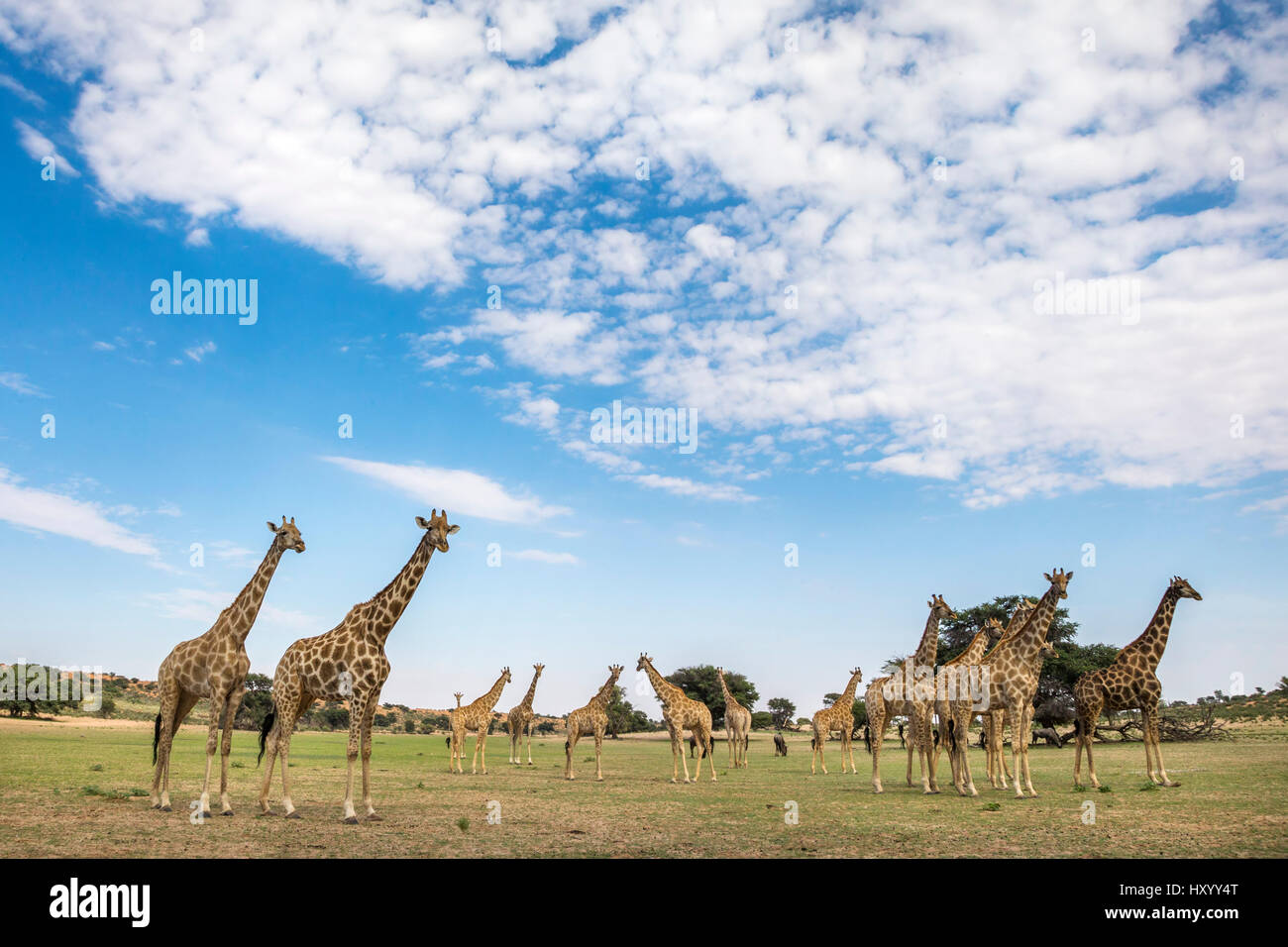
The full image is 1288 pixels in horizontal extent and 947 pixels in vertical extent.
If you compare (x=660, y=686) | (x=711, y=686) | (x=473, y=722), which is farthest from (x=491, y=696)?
(x=711, y=686)

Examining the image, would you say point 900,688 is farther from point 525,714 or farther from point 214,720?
point 525,714

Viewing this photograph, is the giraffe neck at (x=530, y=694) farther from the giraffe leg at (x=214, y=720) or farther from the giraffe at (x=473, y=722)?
the giraffe leg at (x=214, y=720)

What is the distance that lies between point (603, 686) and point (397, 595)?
1265 centimetres

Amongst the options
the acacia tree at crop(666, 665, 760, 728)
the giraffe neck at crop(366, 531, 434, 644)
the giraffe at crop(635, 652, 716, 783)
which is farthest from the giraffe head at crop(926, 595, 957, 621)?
the acacia tree at crop(666, 665, 760, 728)

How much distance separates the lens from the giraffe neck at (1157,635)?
19.3m

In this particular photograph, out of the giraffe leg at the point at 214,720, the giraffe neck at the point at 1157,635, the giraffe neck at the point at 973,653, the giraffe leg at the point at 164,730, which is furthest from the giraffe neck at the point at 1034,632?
the giraffe leg at the point at 164,730

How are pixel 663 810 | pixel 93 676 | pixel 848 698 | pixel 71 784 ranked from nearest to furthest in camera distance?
1. pixel 663 810
2. pixel 71 784
3. pixel 848 698
4. pixel 93 676

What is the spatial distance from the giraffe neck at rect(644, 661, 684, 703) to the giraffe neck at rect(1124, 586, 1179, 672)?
1192cm
